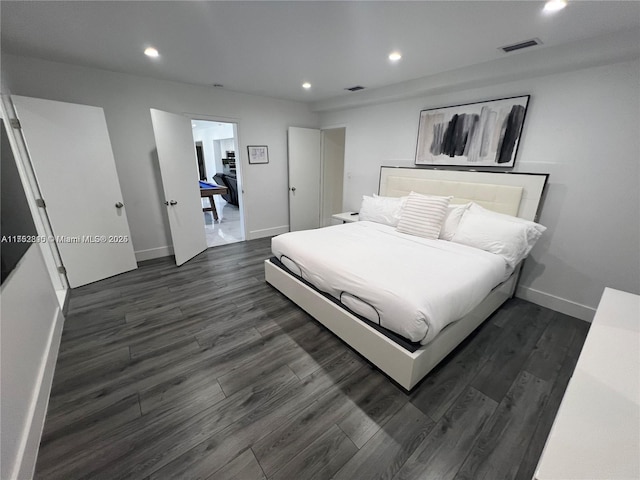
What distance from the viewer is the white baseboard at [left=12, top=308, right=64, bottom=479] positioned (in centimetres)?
118

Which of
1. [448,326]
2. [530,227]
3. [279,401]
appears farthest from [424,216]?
[279,401]

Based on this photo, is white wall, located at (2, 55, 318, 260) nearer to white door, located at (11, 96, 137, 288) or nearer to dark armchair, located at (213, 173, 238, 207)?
white door, located at (11, 96, 137, 288)

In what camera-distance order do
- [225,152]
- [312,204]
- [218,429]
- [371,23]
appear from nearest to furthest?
1. [218,429]
2. [371,23]
3. [312,204]
4. [225,152]

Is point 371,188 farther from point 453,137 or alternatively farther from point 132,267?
point 132,267

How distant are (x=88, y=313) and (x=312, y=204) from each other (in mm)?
3884

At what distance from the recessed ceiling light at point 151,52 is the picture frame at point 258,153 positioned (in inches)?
72.6

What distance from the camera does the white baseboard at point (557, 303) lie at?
8.03 feet

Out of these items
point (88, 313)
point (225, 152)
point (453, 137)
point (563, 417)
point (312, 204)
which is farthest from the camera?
point (225, 152)

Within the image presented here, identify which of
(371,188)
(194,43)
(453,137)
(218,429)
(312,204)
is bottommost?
(218,429)

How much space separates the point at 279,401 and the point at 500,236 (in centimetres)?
231

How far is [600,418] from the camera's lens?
2.73 ft

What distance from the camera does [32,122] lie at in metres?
2.53

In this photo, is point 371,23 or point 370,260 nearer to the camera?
point 371,23

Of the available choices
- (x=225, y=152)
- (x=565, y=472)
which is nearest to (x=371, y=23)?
(x=565, y=472)
